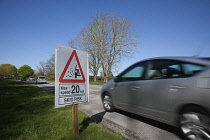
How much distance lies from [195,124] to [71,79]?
7.52ft

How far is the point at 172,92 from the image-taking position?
2.32 metres

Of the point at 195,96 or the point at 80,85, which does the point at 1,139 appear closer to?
the point at 80,85

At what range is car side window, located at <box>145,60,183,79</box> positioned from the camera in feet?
8.00

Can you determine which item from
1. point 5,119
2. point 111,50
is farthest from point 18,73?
point 5,119

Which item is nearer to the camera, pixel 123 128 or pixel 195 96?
pixel 195 96

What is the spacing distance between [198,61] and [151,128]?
1.75 m

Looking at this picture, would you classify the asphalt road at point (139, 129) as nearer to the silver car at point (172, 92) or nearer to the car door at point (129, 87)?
the silver car at point (172, 92)

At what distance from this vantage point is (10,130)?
245 centimetres

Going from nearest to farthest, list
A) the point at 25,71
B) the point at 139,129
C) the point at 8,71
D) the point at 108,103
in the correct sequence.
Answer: the point at 139,129, the point at 108,103, the point at 25,71, the point at 8,71

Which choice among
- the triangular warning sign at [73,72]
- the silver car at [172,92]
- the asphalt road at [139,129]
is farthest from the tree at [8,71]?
the silver car at [172,92]

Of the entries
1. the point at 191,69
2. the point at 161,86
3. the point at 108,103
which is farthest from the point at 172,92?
the point at 108,103

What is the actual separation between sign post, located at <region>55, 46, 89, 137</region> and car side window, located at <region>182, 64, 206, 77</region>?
2.01m

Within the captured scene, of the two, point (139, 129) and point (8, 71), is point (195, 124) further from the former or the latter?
point (8, 71)

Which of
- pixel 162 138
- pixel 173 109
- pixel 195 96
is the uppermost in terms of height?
pixel 195 96
